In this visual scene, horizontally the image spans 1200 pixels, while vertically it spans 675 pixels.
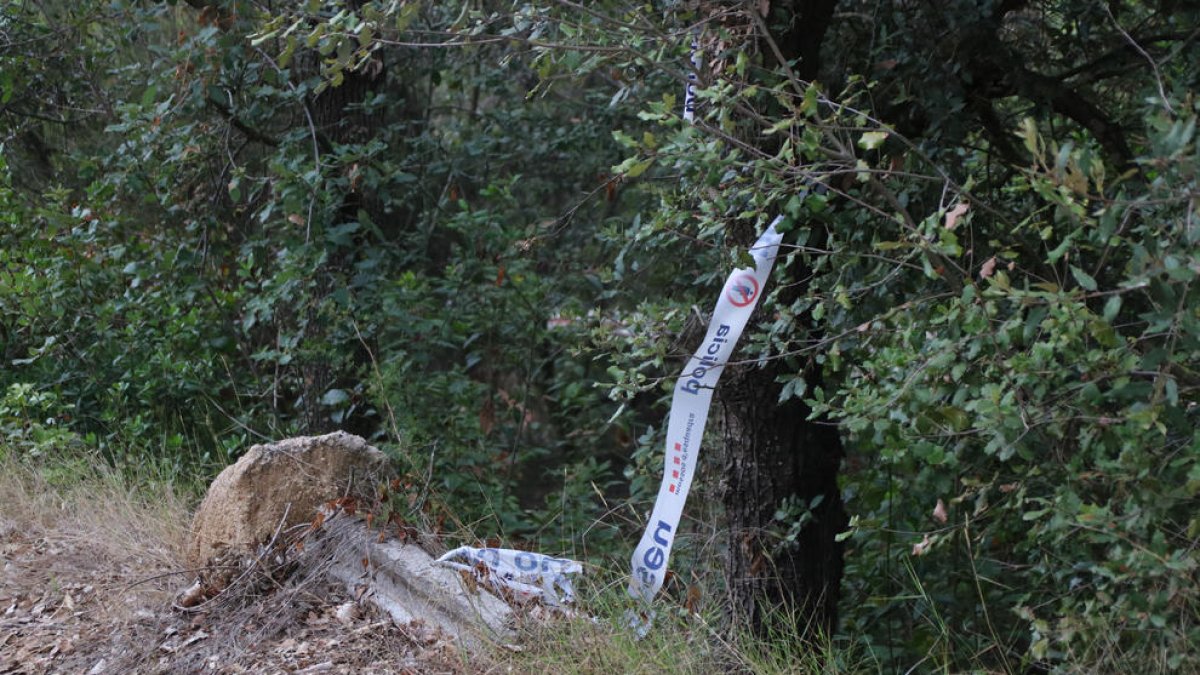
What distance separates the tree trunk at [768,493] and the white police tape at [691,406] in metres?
0.20

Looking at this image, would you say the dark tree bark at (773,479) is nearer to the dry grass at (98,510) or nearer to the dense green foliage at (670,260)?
the dense green foliage at (670,260)

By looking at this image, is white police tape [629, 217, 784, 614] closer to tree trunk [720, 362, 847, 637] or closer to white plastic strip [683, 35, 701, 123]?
tree trunk [720, 362, 847, 637]

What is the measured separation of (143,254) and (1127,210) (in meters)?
6.23

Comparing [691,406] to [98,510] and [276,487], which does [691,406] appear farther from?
[98,510]

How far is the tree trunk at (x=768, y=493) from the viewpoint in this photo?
14.7ft

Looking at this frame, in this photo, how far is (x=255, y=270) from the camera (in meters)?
7.10

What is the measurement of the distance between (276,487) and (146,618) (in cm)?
70

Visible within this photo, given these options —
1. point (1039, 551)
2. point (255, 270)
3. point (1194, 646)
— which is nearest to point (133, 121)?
point (255, 270)

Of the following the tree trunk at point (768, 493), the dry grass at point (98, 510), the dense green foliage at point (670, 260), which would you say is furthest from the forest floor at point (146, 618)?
the tree trunk at point (768, 493)

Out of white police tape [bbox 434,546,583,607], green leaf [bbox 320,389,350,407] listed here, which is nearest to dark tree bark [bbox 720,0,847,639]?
white police tape [bbox 434,546,583,607]

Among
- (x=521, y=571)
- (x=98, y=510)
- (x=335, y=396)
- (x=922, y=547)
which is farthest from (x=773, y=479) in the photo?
(x=98, y=510)

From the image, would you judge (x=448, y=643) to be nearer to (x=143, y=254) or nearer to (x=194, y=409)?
(x=194, y=409)

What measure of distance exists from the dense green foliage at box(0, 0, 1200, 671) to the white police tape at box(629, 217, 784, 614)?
0.12 metres

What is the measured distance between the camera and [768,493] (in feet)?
14.9
